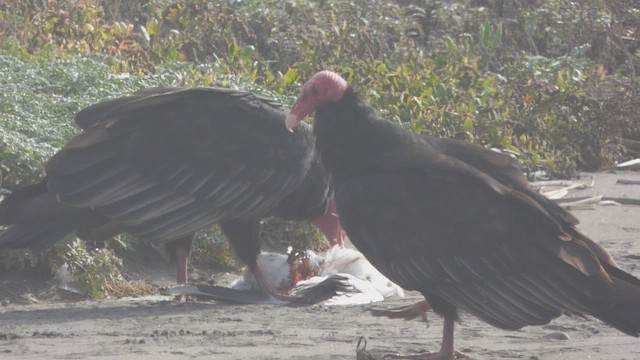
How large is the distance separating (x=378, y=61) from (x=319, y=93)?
4235mm

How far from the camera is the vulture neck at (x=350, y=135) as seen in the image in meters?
5.34

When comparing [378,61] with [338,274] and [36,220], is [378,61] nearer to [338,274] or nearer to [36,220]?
[338,274]

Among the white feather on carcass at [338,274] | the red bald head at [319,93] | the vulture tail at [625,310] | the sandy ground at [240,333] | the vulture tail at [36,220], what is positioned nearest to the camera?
the vulture tail at [625,310]

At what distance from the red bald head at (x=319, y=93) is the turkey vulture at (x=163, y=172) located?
66 centimetres

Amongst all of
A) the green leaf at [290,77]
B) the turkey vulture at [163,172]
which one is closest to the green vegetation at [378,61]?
the green leaf at [290,77]

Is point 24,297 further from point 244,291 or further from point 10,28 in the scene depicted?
point 10,28

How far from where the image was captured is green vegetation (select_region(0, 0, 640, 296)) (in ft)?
25.3

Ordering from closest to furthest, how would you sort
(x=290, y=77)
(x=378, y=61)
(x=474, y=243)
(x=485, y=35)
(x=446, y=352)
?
1. (x=474, y=243)
2. (x=446, y=352)
3. (x=290, y=77)
4. (x=378, y=61)
5. (x=485, y=35)

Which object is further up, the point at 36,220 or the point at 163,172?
the point at 163,172

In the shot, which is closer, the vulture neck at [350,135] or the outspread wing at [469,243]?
the outspread wing at [469,243]

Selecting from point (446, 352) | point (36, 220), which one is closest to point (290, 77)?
point (36, 220)

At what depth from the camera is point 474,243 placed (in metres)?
4.95

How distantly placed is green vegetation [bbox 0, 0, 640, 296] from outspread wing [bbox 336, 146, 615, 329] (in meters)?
2.20

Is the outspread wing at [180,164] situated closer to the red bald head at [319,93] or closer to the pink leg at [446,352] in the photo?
the red bald head at [319,93]
